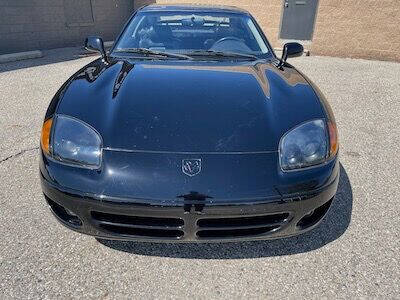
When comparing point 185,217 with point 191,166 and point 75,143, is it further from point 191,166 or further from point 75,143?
point 75,143

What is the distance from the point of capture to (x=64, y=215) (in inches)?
71.3

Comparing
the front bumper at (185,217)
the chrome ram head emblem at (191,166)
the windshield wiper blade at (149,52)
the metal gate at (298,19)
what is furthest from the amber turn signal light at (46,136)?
the metal gate at (298,19)

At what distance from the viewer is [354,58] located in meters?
8.99

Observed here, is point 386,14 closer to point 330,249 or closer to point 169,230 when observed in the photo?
point 330,249

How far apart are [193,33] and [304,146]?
1.80 m

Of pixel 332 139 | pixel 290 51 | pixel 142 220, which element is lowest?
pixel 142 220

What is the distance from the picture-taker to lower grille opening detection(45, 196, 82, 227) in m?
1.77

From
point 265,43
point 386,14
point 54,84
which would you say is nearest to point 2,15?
point 54,84

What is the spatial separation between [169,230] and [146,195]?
0.24 m

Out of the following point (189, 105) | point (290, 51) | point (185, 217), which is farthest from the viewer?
point (290, 51)

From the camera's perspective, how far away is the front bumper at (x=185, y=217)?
1.60 meters

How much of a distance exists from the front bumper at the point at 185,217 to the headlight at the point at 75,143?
6.4 inches

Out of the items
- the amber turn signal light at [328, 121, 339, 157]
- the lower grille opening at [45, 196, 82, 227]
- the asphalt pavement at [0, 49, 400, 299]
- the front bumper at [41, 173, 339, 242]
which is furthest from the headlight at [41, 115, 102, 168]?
the amber turn signal light at [328, 121, 339, 157]

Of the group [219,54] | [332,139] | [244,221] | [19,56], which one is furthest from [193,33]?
[19,56]
